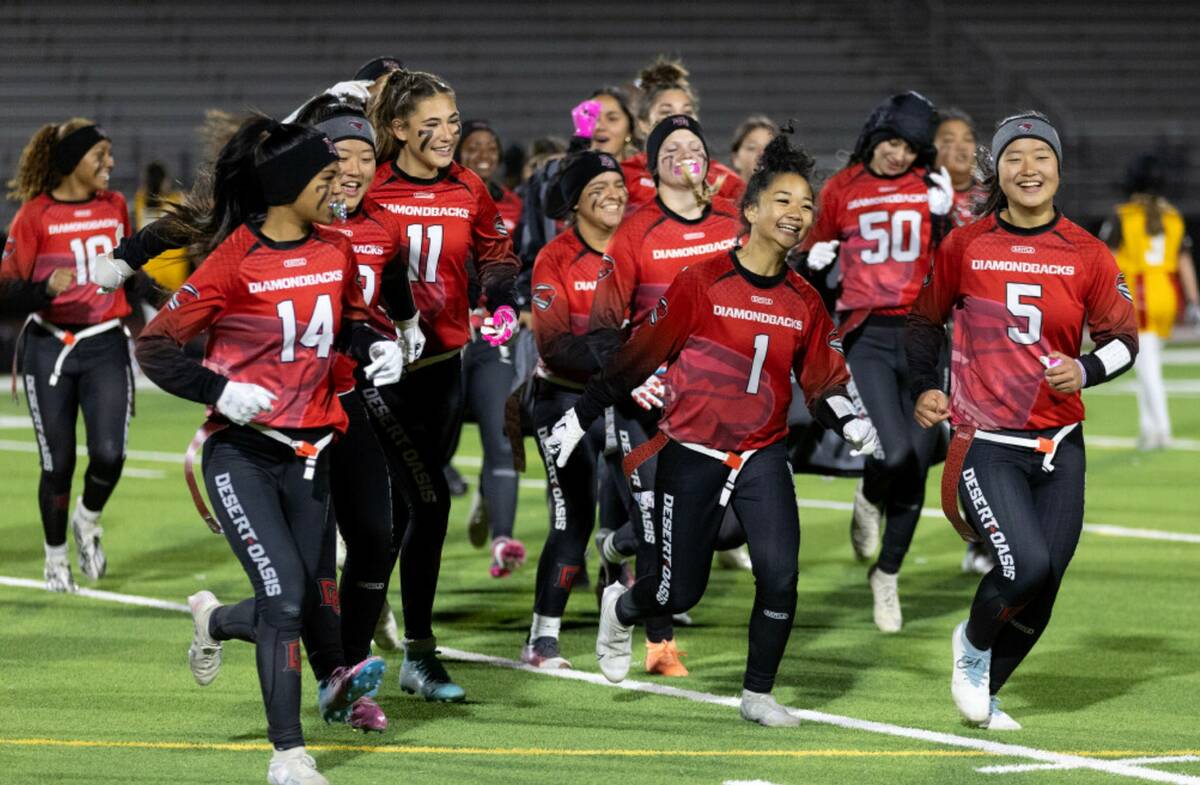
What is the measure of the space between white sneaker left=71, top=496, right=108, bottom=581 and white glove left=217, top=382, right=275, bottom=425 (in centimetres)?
440

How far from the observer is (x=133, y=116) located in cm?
2609

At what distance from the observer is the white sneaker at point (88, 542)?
997 cm

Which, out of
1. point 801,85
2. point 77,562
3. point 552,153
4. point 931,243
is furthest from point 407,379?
point 801,85

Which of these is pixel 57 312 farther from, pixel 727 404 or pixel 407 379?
pixel 727 404

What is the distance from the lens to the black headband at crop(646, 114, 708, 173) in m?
8.01

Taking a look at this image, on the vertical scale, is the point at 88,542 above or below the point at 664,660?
below

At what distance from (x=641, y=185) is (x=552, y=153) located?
3039mm

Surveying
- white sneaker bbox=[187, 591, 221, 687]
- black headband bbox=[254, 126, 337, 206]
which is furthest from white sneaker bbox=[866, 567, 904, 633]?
black headband bbox=[254, 126, 337, 206]

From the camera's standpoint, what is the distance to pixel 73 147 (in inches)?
387

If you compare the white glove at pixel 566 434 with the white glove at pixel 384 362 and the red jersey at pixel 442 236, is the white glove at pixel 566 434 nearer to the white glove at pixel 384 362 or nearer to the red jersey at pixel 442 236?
the red jersey at pixel 442 236

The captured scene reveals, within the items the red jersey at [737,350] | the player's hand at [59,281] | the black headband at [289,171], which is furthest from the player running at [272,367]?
the player's hand at [59,281]

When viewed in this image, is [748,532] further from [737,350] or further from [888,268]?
[888,268]

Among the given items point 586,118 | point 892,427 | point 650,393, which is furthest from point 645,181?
point 650,393

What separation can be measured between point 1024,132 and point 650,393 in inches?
63.6
